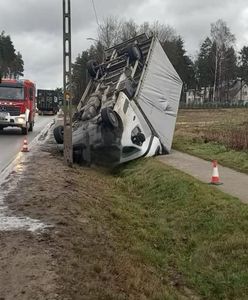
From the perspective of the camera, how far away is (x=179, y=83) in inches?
796

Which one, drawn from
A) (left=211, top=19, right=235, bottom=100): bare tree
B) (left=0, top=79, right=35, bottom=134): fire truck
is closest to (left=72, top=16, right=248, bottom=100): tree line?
(left=211, top=19, right=235, bottom=100): bare tree

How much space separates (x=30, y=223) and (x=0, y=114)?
21.5 m

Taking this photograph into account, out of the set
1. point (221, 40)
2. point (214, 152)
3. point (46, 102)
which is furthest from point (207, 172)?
point (221, 40)

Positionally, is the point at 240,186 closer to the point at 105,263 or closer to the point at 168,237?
the point at 168,237

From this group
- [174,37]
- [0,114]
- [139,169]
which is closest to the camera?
[139,169]

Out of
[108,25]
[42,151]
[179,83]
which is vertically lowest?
[42,151]

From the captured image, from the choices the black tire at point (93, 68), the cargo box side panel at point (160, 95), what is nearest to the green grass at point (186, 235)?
the cargo box side panel at point (160, 95)

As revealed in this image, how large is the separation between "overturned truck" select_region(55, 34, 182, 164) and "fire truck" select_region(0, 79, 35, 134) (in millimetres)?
8845

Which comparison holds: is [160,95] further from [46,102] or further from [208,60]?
[208,60]

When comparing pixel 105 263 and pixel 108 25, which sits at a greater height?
pixel 108 25

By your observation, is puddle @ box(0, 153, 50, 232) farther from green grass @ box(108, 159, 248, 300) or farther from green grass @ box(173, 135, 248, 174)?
green grass @ box(173, 135, 248, 174)

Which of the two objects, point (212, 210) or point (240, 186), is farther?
point (240, 186)

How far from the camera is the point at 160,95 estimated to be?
18.6m

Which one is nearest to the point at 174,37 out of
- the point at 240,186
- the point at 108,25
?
the point at 108,25
